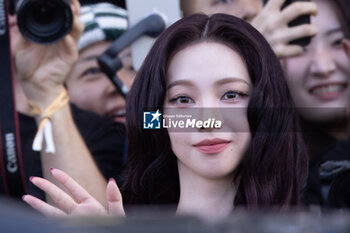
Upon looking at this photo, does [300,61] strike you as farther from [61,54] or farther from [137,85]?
[61,54]

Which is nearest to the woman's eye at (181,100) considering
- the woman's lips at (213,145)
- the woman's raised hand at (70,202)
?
the woman's lips at (213,145)

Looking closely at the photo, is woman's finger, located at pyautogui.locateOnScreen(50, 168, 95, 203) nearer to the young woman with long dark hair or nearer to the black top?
the young woman with long dark hair

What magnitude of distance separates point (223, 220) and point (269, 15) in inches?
55.0

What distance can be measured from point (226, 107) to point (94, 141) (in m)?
0.73

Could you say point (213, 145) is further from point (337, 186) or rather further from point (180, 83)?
point (337, 186)

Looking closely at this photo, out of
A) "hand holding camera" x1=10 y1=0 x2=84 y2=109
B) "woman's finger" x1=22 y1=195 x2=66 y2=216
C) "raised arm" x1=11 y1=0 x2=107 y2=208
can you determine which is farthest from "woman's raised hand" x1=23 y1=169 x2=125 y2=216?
"hand holding camera" x1=10 y1=0 x2=84 y2=109

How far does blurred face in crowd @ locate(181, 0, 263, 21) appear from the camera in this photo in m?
2.29

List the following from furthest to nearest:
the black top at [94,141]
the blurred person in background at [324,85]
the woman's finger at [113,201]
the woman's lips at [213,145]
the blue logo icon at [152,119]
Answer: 1. the black top at [94,141]
2. the blurred person in background at [324,85]
3. the blue logo icon at [152,119]
4. the woman's lips at [213,145]
5. the woman's finger at [113,201]

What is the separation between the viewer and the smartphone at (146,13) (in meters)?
2.25

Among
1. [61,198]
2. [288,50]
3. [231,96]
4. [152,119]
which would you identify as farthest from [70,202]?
[288,50]

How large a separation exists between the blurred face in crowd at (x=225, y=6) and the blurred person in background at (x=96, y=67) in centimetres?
25

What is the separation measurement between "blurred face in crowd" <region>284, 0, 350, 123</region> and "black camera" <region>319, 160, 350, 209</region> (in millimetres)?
294

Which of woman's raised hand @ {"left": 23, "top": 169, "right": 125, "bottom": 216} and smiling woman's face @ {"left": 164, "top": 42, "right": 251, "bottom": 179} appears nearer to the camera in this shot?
woman's raised hand @ {"left": 23, "top": 169, "right": 125, "bottom": 216}

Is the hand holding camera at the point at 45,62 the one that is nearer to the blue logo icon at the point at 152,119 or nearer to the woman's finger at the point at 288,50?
the blue logo icon at the point at 152,119
